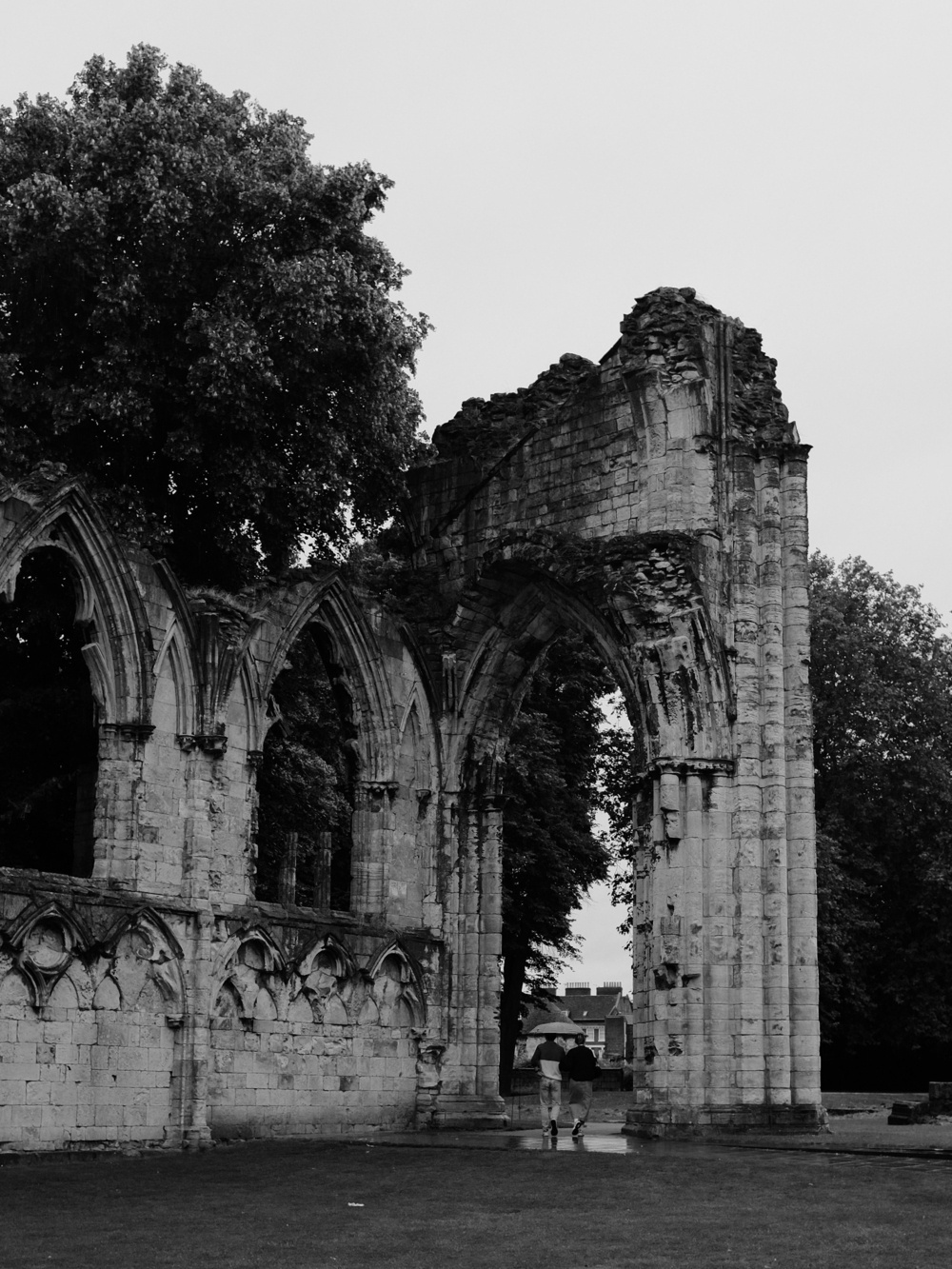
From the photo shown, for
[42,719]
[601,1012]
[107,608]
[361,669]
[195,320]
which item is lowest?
[601,1012]

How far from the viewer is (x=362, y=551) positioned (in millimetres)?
23781

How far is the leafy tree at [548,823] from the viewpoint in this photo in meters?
27.7

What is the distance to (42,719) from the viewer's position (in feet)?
63.6

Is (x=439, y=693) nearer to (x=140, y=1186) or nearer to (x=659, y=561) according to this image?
(x=659, y=561)

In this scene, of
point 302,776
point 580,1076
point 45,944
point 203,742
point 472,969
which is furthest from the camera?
point 302,776

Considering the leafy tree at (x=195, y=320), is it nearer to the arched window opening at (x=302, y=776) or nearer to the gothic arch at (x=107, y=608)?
the arched window opening at (x=302, y=776)

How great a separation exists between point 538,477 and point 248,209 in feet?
14.2

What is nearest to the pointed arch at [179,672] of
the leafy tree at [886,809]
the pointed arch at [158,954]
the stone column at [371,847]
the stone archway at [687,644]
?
the pointed arch at [158,954]

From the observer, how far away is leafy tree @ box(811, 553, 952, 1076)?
3472 cm

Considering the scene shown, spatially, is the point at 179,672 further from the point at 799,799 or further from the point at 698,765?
the point at 799,799

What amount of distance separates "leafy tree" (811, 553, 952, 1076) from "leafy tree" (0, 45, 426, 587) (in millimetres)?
16628

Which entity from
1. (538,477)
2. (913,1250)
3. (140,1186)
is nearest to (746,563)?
(538,477)

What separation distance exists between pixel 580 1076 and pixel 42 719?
23.1 feet

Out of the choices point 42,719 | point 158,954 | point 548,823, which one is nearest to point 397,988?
point 158,954
